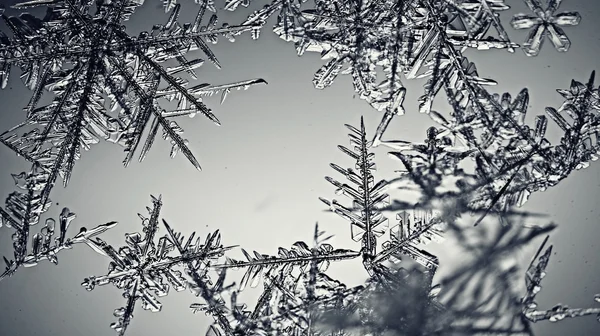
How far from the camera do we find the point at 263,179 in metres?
0.35

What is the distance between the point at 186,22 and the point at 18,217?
0.22 m

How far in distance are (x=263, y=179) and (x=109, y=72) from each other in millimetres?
154

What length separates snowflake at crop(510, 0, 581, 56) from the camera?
0.31m

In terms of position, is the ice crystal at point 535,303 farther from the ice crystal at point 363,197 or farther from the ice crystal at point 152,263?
the ice crystal at point 152,263

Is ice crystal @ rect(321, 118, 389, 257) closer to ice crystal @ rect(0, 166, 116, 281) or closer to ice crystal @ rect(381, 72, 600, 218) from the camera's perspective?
ice crystal @ rect(381, 72, 600, 218)

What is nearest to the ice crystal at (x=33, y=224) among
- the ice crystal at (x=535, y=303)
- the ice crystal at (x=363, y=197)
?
the ice crystal at (x=363, y=197)

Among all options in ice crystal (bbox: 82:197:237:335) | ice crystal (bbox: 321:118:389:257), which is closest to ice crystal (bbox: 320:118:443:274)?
ice crystal (bbox: 321:118:389:257)

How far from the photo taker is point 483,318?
13.1 inches

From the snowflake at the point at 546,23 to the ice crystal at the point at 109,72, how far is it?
212 mm

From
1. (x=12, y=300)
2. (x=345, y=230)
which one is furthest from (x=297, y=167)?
(x=12, y=300)

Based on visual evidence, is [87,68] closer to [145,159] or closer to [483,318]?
[145,159]

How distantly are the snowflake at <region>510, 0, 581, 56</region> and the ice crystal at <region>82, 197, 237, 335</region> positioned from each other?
11.2 inches

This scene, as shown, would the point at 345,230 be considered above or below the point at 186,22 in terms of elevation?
below

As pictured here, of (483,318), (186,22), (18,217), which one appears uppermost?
(186,22)
